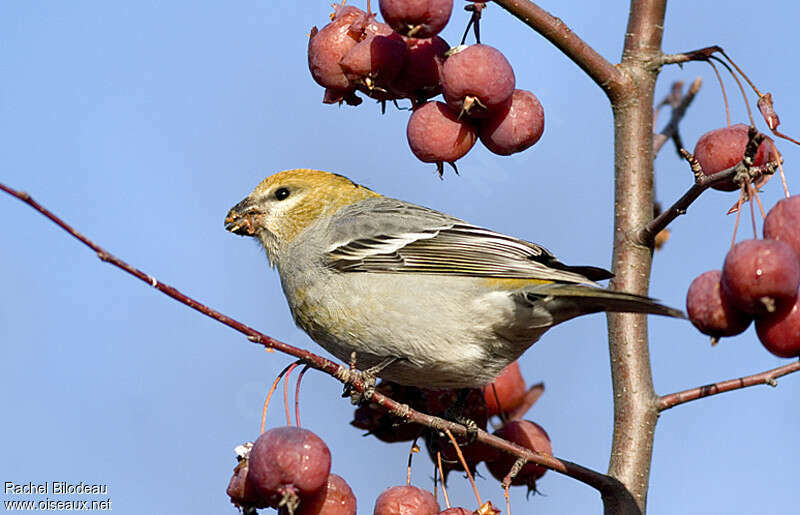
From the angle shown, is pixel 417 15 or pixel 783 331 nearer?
pixel 783 331

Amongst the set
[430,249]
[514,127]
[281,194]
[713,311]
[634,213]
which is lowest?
[713,311]

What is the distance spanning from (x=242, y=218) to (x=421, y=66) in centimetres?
192

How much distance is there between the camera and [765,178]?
3117 millimetres

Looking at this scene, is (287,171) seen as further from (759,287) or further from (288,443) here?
(759,287)

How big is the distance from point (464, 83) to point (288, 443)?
1416mm

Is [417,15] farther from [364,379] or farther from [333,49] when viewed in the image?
[364,379]

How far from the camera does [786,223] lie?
266 cm

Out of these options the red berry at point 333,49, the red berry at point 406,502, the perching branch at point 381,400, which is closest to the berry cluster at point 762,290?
the perching branch at point 381,400

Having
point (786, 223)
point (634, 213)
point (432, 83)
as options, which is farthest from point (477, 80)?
point (786, 223)

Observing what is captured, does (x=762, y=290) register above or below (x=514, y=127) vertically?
below

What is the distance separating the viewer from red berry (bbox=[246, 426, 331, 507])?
2.88 meters

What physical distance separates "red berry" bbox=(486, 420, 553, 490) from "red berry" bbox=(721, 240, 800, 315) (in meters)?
1.58

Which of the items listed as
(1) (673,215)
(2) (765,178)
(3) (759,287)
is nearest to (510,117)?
(1) (673,215)

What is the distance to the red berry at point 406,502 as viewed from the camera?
3232 mm
